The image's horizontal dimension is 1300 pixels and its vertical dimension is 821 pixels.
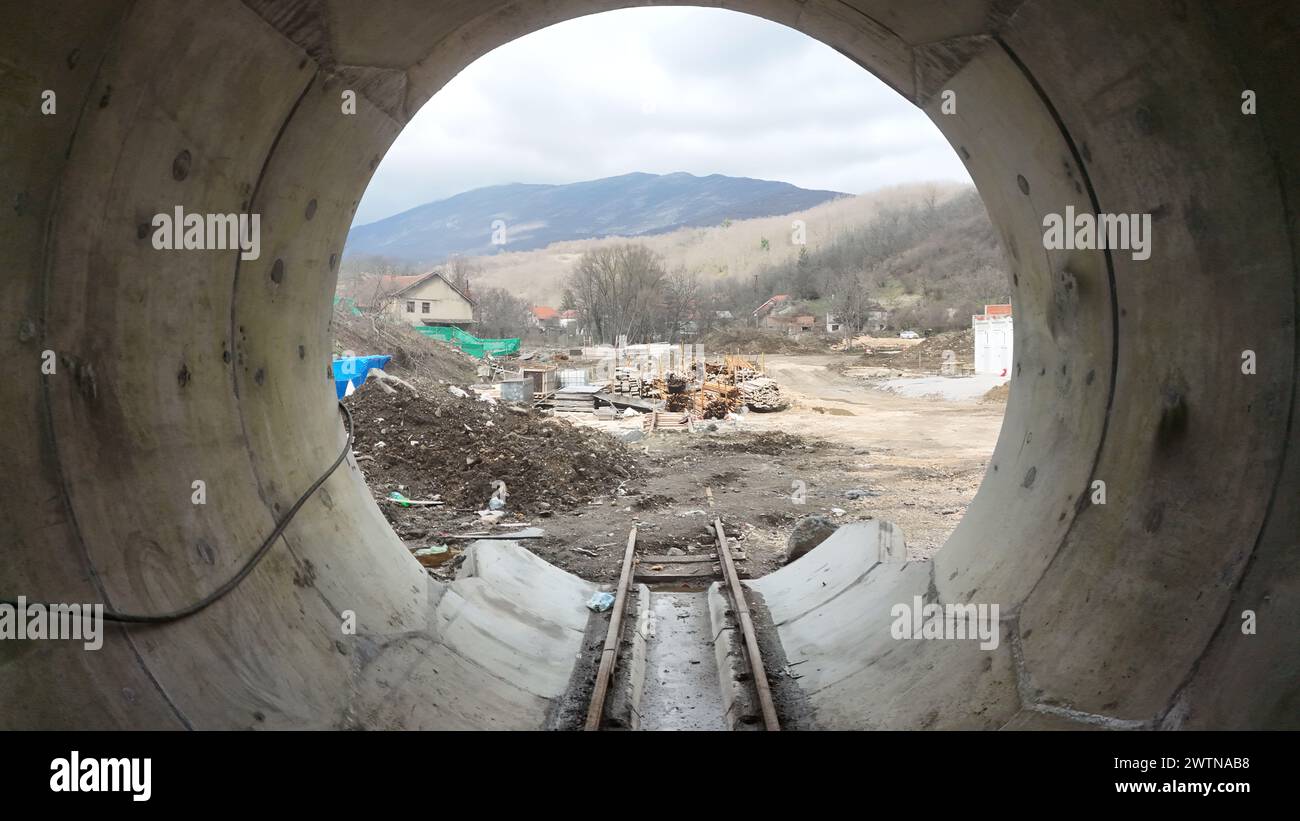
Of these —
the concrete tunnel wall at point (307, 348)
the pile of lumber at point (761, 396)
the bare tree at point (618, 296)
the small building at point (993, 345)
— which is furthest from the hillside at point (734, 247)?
the concrete tunnel wall at point (307, 348)

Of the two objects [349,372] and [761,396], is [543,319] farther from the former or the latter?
[349,372]

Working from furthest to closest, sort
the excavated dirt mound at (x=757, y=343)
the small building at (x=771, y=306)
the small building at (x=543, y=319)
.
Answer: the small building at (x=771, y=306)
the small building at (x=543, y=319)
the excavated dirt mound at (x=757, y=343)

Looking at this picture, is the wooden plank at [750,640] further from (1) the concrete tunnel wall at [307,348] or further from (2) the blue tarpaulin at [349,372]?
(2) the blue tarpaulin at [349,372]

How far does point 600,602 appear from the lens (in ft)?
23.5

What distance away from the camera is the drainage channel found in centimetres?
499

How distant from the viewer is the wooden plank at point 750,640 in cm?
469

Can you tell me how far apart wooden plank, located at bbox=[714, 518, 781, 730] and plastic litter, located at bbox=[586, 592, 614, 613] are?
1098mm

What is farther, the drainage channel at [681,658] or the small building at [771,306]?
the small building at [771,306]

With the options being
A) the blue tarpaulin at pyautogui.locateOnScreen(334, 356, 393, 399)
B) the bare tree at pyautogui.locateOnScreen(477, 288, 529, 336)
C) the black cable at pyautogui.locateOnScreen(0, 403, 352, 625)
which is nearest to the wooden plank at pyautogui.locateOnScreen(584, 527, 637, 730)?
the black cable at pyautogui.locateOnScreen(0, 403, 352, 625)

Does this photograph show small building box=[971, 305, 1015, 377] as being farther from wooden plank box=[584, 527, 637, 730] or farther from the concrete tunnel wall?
the concrete tunnel wall

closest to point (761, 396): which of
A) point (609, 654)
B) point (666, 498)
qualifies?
point (666, 498)
